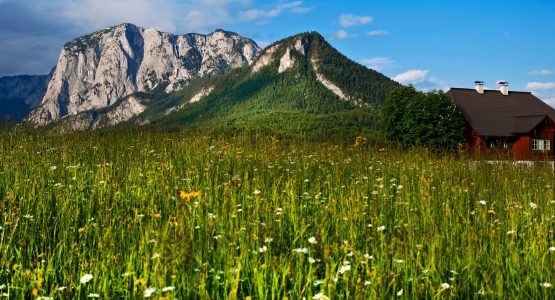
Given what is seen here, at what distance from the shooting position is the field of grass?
14.2ft

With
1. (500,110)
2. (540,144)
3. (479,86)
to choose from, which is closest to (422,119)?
(500,110)

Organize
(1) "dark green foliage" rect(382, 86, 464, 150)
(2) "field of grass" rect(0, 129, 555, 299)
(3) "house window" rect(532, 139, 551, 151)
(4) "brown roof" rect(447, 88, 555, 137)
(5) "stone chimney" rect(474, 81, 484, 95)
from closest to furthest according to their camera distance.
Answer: (2) "field of grass" rect(0, 129, 555, 299) < (1) "dark green foliage" rect(382, 86, 464, 150) < (3) "house window" rect(532, 139, 551, 151) < (4) "brown roof" rect(447, 88, 555, 137) < (5) "stone chimney" rect(474, 81, 484, 95)

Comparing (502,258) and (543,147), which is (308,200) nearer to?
(502,258)

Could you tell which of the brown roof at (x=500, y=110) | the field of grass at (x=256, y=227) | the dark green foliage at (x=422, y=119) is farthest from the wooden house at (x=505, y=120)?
the field of grass at (x=256, y=227)

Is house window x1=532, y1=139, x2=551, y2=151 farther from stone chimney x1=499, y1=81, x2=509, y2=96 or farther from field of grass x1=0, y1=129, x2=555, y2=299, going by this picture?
field of grass x1=0, y1=129, x2=555, y2=299

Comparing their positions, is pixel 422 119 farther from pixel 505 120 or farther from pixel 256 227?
pixel 256 227

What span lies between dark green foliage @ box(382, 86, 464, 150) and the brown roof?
9.82ft

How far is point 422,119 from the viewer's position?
49156 mm

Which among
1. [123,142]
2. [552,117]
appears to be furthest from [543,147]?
[123,142]

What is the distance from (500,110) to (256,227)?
57.6 metres

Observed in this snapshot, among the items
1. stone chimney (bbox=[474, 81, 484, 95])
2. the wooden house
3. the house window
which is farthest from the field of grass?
stone chimney (bbox=[474, 81, 484, 95])

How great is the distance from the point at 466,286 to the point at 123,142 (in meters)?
10.2

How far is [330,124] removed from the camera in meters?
150

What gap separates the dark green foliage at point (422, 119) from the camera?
4784cm
